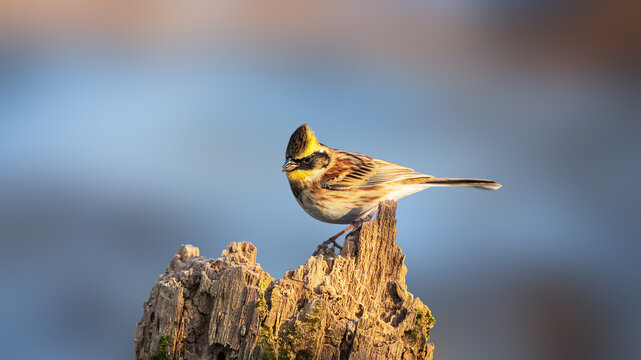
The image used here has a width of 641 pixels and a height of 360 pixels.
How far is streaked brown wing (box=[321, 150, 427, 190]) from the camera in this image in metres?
6.05

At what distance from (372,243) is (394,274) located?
29 cm

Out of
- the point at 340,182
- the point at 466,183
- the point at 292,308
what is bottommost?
the point at 292,308

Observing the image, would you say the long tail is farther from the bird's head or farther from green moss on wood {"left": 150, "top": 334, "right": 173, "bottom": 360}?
green moss on wood {"left": 150, "top": 334, "right": 173, "bottom": 360}

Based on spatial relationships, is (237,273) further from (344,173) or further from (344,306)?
(344,173)

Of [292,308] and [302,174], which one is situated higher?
[302,174]

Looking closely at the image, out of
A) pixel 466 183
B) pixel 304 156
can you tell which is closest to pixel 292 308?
pixel 304 156

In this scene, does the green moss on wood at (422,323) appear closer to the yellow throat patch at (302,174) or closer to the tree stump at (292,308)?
the tree stump at (292,308)

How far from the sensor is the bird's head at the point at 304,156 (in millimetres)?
5820

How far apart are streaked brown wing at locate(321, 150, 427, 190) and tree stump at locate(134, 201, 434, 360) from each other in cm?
166

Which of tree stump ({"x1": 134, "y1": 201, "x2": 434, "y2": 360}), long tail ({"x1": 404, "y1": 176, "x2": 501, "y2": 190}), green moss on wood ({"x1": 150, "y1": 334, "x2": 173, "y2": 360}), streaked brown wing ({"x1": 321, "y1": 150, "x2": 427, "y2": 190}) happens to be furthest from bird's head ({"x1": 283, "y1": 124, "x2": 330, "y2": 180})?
green moss on wood ({"x1": 150, "y1": 334, "x2": 173, "y2": 360})

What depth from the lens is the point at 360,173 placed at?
6.28m

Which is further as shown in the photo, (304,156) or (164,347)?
(304,156)

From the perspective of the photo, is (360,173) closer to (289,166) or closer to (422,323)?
(289,166)

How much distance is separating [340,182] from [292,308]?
2437mm
